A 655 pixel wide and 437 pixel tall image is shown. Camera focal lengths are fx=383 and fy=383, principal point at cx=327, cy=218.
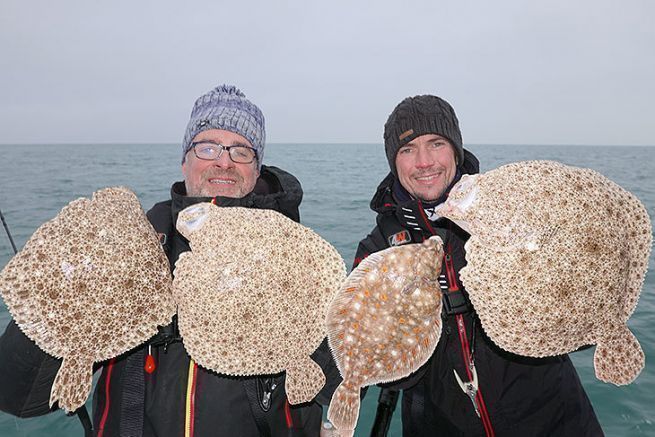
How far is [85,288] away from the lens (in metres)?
1.64

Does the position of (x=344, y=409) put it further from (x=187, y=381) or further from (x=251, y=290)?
(x=187, y=381)

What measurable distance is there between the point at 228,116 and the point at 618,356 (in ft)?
9.64

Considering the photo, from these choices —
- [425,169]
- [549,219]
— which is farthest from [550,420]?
[425,169]

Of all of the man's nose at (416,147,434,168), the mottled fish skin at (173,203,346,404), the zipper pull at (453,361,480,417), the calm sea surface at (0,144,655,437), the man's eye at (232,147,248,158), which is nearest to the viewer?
the mottled fish skin at (173,203,346,404)

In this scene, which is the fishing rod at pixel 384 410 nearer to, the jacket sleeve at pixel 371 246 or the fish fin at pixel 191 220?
the jacket sleeve at pixel 371 246

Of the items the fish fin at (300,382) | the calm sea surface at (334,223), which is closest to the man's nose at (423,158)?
the fish fin at (300,382)

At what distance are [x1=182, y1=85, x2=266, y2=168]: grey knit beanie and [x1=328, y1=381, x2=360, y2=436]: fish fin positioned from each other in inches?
76.2

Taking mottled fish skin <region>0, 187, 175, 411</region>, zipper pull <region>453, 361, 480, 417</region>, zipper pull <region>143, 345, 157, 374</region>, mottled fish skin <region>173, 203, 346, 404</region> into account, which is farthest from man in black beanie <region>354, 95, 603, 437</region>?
mottled fish skin <region>0, 187, 175, 411</region>

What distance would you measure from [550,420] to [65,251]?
10.5 feet

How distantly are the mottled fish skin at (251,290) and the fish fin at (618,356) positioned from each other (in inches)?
52.0

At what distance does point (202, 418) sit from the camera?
90.7 inches

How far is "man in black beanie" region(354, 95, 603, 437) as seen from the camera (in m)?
2.69

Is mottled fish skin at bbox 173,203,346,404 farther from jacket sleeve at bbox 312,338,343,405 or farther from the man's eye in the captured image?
the man's eye

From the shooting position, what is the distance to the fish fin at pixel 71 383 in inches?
66.7
